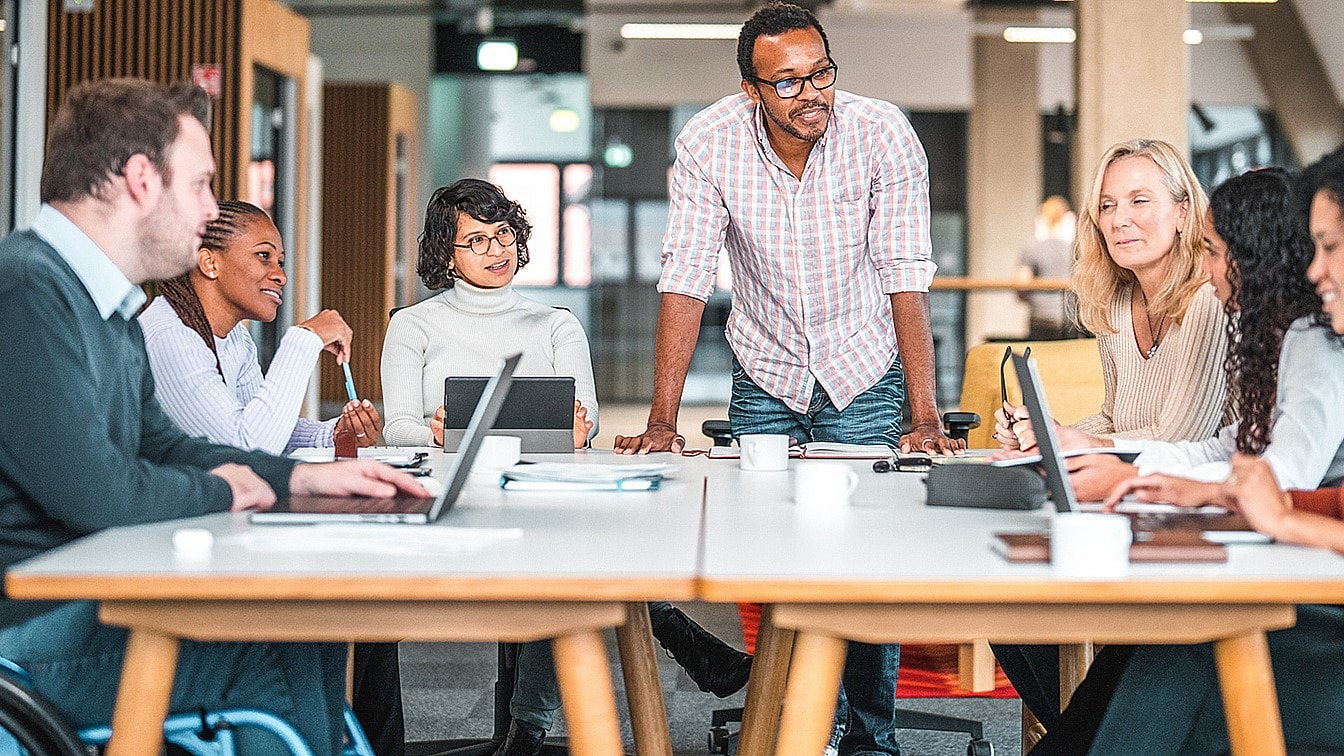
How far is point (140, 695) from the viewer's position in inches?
55.1

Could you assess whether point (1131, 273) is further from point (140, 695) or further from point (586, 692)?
point (140, 695)

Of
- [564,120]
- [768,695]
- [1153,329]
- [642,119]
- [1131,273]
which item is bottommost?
[768,695]

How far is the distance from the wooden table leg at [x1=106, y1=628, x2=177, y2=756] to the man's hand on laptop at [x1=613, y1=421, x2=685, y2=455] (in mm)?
1403

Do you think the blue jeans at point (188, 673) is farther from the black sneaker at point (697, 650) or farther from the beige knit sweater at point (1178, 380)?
the beige knit sweater at point (1178, 380)

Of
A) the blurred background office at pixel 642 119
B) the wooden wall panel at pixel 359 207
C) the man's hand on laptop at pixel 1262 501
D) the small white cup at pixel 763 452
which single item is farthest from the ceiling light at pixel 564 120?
the man's hand on laptop at pixel 1262 501

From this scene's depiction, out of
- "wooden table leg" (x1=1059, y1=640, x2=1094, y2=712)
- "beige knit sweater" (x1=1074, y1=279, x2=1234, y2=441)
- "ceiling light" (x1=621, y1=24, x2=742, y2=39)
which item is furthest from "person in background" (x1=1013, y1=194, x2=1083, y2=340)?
"wooden table leg" (x1=1059, y1=640, x2=1094, y2=712)

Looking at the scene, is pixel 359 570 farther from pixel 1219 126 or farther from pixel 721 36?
pixel 1219 126

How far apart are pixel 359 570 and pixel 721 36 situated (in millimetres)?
11048

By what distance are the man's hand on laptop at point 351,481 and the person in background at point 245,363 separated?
423 mm

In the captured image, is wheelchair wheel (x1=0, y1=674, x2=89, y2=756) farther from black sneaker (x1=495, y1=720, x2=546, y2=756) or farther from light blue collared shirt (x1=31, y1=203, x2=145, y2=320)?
black sneaker (x1=495, y1=720, x2=546, y2=756)

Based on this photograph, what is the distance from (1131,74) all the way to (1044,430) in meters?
4.92

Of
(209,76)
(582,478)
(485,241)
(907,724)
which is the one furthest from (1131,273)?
(209,76)

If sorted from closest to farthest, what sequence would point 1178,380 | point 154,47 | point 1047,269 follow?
1. point 1178,380
2. point 154,47
3. point 1047,269

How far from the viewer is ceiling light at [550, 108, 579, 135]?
13.0 m
